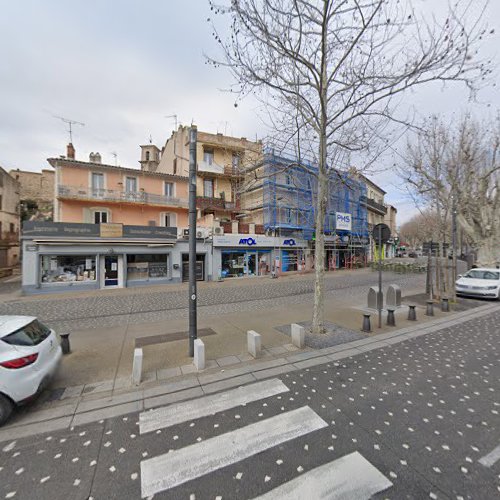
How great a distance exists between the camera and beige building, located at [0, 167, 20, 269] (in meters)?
20.5

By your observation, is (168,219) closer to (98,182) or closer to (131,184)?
(131,184)

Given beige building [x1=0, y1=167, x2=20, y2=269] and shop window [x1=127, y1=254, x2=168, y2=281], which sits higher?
beige building [x1=0, y1=167, x2=20, y2=269]

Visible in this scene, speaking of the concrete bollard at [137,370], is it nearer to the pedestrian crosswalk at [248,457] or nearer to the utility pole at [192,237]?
the pedestrian crosswalk at [248,457]

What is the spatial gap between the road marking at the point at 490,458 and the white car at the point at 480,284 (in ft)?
→ 34.6

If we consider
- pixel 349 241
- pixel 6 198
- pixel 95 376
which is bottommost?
pixel 95 376

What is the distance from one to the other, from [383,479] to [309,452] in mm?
672

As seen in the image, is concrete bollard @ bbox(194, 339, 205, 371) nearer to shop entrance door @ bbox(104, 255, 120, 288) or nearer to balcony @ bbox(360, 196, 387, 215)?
shop entrance door @ bbox(104, 255, 120, 288)

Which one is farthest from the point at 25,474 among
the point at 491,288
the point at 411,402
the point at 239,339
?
the point at 491,288

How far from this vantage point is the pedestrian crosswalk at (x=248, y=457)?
2.13m

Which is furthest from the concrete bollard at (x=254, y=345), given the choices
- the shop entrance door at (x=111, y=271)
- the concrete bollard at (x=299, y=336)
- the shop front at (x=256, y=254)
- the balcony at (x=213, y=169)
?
the balcony at (x=213, y=169)

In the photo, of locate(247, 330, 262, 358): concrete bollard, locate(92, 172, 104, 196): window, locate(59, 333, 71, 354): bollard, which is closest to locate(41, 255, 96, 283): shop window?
locate(92, 172, 104, 196): window

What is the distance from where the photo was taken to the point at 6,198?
2191 centimetres

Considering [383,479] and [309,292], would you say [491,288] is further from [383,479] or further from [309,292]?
[383,479]

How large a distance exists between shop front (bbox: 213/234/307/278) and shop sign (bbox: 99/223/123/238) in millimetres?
5949
